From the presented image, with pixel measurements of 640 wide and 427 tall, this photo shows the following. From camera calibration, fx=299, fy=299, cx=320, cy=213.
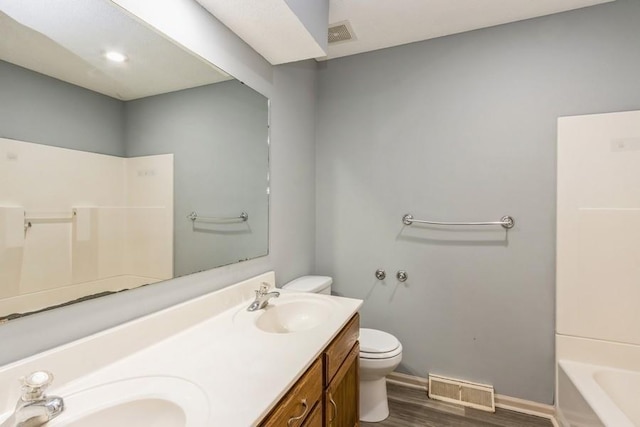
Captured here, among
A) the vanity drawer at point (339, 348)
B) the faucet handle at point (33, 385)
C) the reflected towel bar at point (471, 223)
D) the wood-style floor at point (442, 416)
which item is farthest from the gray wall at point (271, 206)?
the wood-style floor at point (442, 416)

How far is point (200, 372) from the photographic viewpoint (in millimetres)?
858

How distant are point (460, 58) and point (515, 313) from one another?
68.8 inches

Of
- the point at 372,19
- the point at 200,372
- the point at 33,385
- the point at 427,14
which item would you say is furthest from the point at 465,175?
the point at 33,385

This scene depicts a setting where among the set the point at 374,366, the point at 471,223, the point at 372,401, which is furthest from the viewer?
the point at 471,223

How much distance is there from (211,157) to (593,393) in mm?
2200

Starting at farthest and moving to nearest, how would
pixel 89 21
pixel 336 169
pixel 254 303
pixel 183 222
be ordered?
pixel 336 169, pixel 254 303, pixel 183 222, pixel 89 21

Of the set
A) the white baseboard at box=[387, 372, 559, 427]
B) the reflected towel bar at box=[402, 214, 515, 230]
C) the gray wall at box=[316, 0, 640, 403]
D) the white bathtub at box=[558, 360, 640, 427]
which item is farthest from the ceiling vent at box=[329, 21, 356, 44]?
the white baseboard at box=[387, 372, 559, 427]

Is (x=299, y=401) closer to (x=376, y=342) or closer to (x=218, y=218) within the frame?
(x=218, y=218)

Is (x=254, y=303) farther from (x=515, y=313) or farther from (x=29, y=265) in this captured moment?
(x=515, y=313)

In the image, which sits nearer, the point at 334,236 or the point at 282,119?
the point at 282,119

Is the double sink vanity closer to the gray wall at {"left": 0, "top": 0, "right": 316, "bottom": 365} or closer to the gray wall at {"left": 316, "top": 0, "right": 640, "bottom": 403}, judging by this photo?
the gray wall at {"left": 0, "top": 0, "right": 316, "bottom": 365}

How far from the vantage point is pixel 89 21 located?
94 cm

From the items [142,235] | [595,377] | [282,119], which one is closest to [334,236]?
[282,119]

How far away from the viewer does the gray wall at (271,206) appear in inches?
33.0
